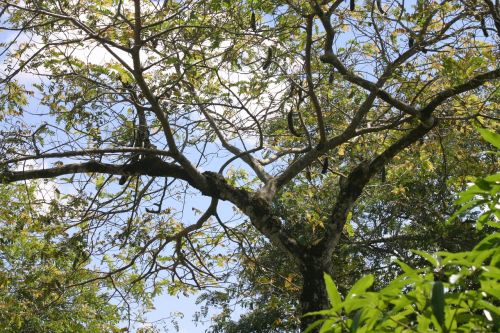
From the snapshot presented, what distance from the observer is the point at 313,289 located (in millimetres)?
5516

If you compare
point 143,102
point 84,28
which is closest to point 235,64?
point 143,102

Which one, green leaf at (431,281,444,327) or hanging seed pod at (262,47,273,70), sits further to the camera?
hanging seed pod at (262,47,273,70)

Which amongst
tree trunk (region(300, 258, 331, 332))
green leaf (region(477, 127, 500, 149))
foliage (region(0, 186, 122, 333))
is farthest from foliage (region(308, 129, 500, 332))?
foliage (region(0, 186, 122, 333))

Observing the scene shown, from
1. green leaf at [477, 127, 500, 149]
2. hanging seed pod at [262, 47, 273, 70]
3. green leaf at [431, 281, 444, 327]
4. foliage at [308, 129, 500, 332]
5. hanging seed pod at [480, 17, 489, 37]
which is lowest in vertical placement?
green leaf at [431, 281, 444, 327]

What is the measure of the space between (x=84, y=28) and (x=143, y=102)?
3.74 ft

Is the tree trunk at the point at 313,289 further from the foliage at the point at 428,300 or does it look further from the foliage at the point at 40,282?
the foliage at the point at 428,300

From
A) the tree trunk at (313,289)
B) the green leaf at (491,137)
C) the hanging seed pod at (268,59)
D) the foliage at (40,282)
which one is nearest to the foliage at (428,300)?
the green leaf at (491,137)

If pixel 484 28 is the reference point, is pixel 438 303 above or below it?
below

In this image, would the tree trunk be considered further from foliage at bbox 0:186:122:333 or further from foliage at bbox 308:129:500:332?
foliage at bbox 308:129:500:332

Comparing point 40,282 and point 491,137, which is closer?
point 491,137

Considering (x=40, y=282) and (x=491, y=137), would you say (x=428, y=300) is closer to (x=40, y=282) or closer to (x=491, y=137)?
(x=491, y=137)

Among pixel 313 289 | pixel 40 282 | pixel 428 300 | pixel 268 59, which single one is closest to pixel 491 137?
pixel 428 300

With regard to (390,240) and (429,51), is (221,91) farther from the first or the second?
(390,240)

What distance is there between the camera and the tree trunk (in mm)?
5414
